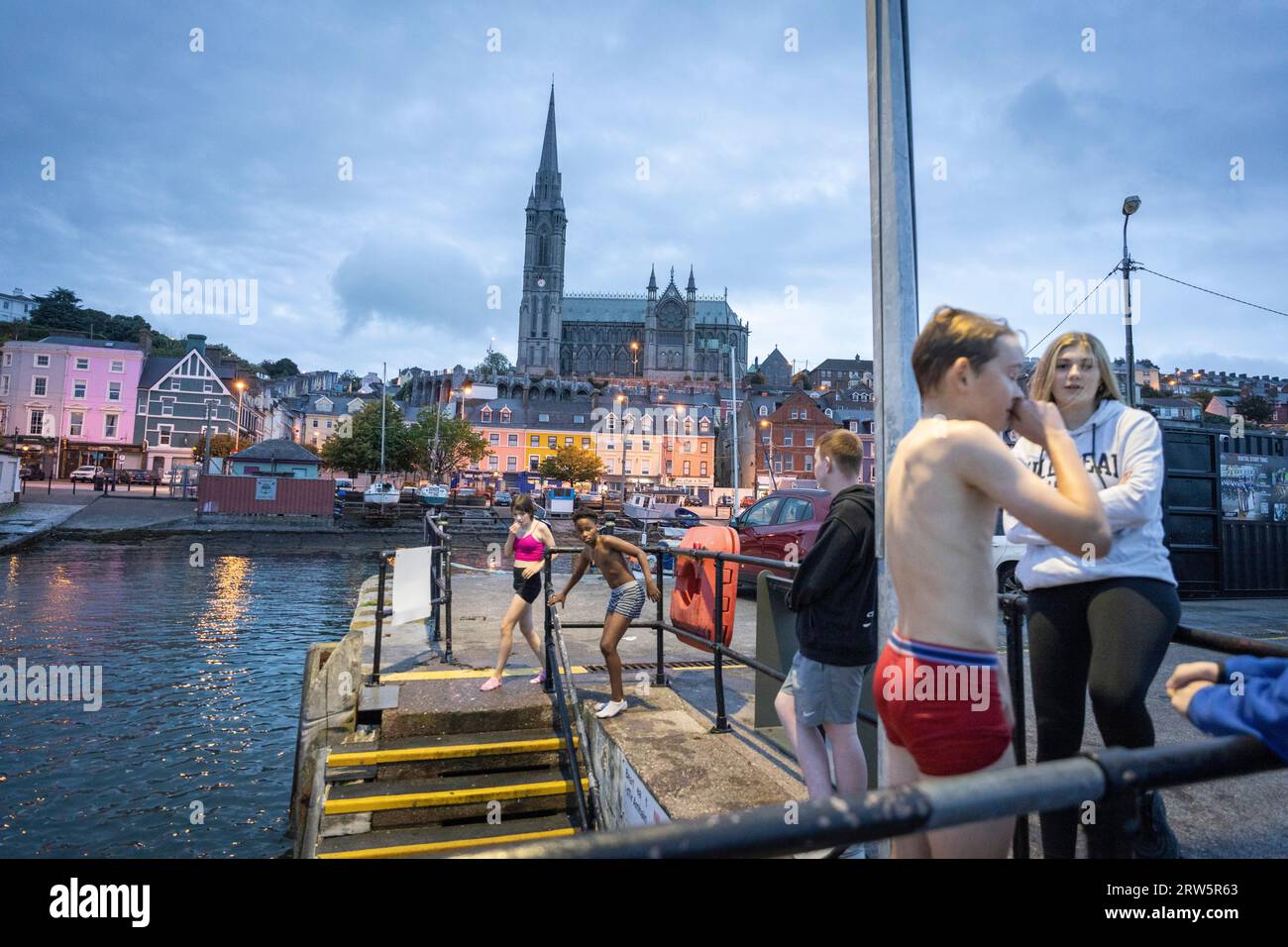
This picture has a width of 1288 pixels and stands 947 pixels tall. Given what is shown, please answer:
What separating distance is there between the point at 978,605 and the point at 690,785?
8.76 ft

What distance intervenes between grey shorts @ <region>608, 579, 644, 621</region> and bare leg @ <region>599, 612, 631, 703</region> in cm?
6

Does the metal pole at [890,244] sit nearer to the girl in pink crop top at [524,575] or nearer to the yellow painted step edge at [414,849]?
the yellow painted step edge at [414,849]

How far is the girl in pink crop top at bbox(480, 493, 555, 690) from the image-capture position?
20.7ft

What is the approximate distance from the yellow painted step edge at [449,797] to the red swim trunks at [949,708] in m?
4.18

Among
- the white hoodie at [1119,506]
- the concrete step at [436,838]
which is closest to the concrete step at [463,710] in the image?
the concrete step at [436,838]

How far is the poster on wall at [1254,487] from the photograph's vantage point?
40.5 ft

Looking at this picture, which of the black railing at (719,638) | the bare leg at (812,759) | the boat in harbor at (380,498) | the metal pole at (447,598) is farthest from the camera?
the boat in harbor at (380,498)

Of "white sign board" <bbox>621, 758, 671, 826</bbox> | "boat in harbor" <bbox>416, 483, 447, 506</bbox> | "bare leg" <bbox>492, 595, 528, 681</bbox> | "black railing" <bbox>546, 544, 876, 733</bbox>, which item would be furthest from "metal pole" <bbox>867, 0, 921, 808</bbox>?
"boat in harbor" <bbox>416, 483, 447, 506</bbox>

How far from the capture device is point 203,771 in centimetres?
698

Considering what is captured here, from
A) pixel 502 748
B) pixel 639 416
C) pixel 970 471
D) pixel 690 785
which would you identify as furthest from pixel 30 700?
pixel 639 416

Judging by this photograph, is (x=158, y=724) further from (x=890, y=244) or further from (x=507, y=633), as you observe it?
(x=890, y=244)
